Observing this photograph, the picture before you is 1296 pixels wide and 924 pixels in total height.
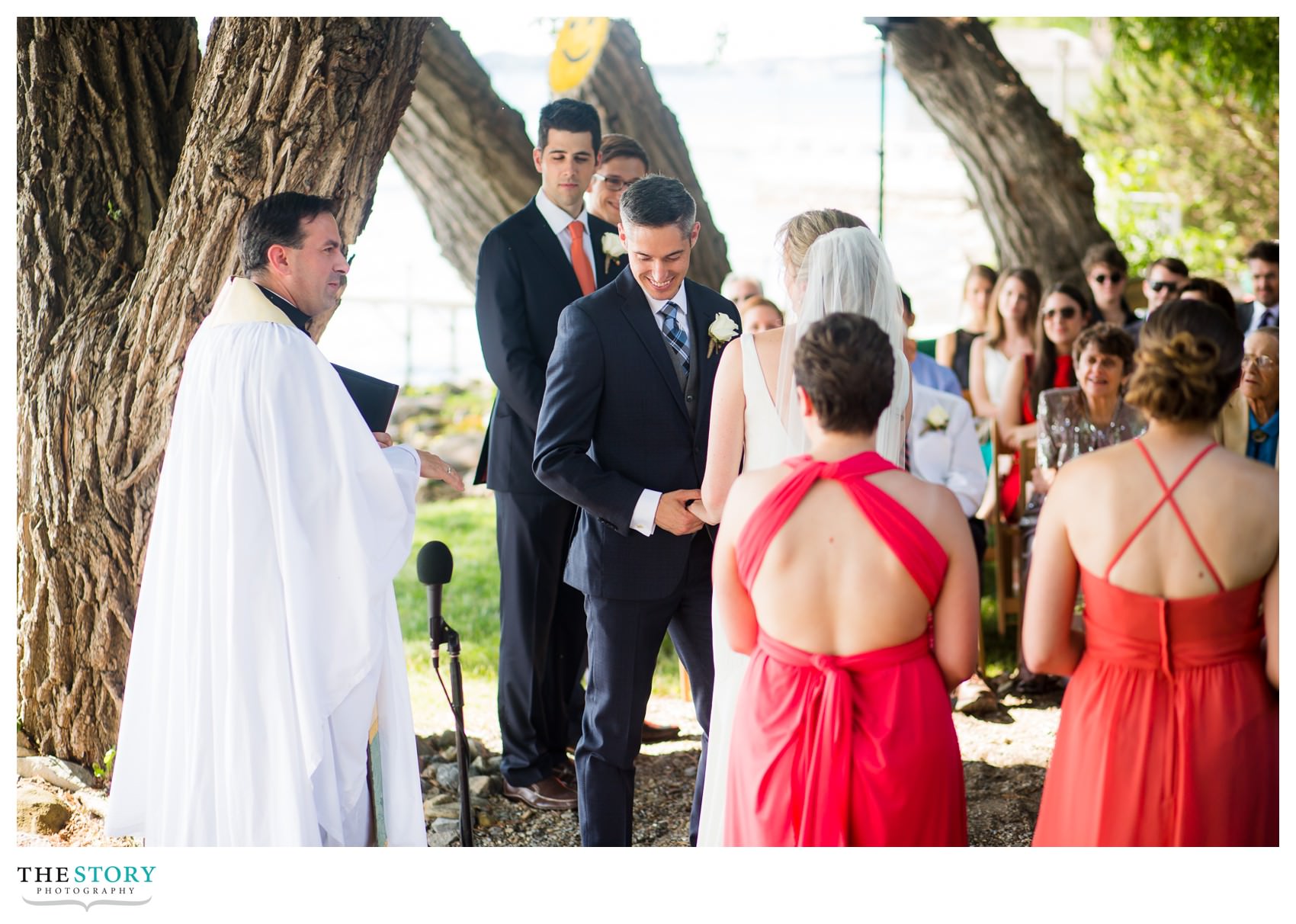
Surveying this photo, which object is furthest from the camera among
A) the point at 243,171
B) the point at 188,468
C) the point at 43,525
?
the point at 43,525

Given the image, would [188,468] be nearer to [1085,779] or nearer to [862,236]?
[862,236]

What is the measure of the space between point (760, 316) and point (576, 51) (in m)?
1.39

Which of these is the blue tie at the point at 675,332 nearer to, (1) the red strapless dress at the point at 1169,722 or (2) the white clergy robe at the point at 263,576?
(2) the white clergy robe at the point at 263,576

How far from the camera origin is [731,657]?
356 centimetres

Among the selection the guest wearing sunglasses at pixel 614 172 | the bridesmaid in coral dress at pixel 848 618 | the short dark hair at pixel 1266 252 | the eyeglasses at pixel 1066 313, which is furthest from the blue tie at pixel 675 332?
the short dark hair at pixel 1266 252

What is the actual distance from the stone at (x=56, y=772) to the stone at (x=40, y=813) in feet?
0.36

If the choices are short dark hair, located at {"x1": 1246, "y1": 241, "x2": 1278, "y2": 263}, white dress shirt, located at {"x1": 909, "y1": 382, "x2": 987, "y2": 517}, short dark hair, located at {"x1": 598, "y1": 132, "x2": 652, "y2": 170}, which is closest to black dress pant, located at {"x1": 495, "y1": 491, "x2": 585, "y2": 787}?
short dark hair, located at {"x1": 598, "y1": 132, "x2": 652, "y2": 170}

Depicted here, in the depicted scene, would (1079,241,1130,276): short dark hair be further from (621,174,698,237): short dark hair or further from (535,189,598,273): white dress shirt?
(621,174,698,237): short dark hair

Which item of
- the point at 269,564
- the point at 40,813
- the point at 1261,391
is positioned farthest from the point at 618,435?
the point at 1261,391

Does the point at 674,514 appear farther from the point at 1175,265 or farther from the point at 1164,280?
the point at 1175,265

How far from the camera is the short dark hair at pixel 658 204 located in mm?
3605

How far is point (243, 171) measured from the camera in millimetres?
4531

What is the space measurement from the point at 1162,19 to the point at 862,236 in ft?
24.6

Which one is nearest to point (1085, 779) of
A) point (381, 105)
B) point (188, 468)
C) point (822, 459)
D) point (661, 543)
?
point (822, 459)
